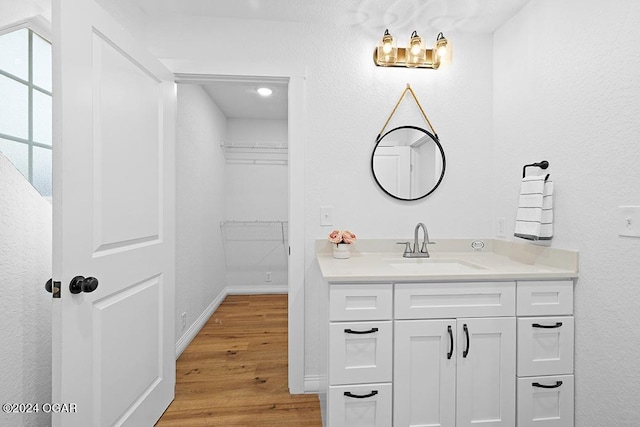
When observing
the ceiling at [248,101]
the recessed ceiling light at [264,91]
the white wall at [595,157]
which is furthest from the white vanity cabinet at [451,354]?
the recessed ceiling light at [264,91]

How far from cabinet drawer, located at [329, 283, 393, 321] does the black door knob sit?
0.93m

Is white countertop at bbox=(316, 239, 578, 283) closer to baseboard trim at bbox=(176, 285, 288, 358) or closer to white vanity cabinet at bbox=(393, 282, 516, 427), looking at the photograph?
white vanity cabinet at bbox=(393, 282, 516, 427)

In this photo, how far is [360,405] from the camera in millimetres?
1434

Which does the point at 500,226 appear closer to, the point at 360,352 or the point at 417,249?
the point at 417,249

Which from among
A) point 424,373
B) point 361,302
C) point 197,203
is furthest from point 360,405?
point 197,203

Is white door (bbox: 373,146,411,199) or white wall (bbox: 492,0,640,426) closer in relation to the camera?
white wall (bbox: 492,0,640,426)

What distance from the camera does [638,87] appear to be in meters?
1.25

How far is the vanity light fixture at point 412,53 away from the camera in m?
1.94

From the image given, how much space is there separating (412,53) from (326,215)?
1.14m

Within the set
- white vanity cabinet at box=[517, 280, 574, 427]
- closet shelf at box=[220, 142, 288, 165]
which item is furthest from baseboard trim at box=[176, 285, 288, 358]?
white vanity cabinet at box=[517, 280, 574, 427]

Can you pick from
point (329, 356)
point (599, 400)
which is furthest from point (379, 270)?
point (599, 400)

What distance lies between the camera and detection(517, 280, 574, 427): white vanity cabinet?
1502mm

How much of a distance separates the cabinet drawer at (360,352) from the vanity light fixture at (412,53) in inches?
61.5

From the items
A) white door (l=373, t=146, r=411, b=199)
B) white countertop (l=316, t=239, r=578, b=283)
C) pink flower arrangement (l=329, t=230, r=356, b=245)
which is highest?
white door (l=373, t=146, r=411, b=199)
